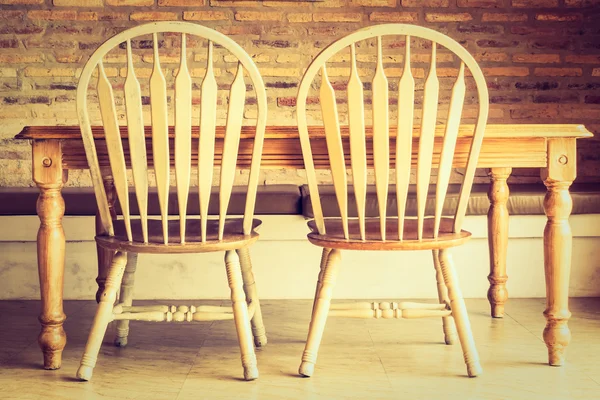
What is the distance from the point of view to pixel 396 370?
2.07m

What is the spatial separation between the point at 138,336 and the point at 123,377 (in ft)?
1.52

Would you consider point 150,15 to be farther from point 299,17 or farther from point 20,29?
point 299,17

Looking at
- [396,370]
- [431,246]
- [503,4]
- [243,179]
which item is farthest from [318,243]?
[503,4]

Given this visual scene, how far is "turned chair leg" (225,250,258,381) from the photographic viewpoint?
196cm

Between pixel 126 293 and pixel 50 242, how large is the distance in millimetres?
317

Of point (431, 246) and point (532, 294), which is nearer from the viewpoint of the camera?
point (431, 246)

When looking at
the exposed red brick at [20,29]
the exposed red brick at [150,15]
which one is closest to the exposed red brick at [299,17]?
the exposed red brick at [150,15]

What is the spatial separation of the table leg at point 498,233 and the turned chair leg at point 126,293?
1.30 metres

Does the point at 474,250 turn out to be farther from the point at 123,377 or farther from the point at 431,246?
the point at 123,377

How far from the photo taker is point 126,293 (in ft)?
7.32

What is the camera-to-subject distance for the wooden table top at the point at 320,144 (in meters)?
2.01

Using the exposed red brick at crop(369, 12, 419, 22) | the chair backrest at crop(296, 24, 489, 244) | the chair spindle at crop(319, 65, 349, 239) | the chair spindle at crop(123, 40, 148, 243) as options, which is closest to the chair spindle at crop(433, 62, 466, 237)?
the chair backrest at crop(296, 24, 489, 244)

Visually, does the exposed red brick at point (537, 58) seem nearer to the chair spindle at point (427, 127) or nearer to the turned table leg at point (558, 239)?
the turned table leg at point (558, 239)

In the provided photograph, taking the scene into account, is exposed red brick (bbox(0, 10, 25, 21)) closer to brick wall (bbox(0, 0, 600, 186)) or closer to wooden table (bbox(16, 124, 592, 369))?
brick wall (bbox(0, 0, 600, 186))
